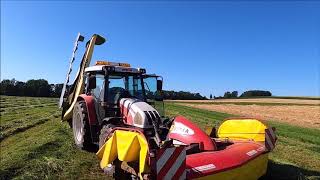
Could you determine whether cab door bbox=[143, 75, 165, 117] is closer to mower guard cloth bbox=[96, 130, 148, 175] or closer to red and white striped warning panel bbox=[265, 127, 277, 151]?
red and white striped warning panel bbox=[265, 127, 277, 151]

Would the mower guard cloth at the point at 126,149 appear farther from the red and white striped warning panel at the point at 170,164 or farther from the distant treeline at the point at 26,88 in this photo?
the distant treeline at the point at 26,88

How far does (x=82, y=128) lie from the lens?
394 inches

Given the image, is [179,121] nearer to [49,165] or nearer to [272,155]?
[49,165]

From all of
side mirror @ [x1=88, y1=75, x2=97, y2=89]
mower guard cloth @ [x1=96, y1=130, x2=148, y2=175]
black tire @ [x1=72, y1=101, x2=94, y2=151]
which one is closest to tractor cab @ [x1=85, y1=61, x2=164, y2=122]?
side mirror @ [x1=88, y1=75, x2=97, y2=89]

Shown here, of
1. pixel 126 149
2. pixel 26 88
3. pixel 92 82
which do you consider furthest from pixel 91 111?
pixel 26 88

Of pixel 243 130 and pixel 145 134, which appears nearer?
pixel 145 134

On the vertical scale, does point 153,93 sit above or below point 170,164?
above

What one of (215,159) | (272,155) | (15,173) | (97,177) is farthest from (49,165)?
(272,155)

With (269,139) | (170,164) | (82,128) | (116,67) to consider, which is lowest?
(170,164)

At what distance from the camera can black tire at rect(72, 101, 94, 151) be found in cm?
995

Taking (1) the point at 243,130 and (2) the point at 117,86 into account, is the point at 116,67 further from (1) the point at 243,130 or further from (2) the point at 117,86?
(1) the point at 243,130

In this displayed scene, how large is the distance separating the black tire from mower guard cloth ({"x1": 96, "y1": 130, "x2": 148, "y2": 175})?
11.3 ft

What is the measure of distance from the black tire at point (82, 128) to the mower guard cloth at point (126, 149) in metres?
3.45

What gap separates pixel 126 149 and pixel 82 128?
4266 millimetres
